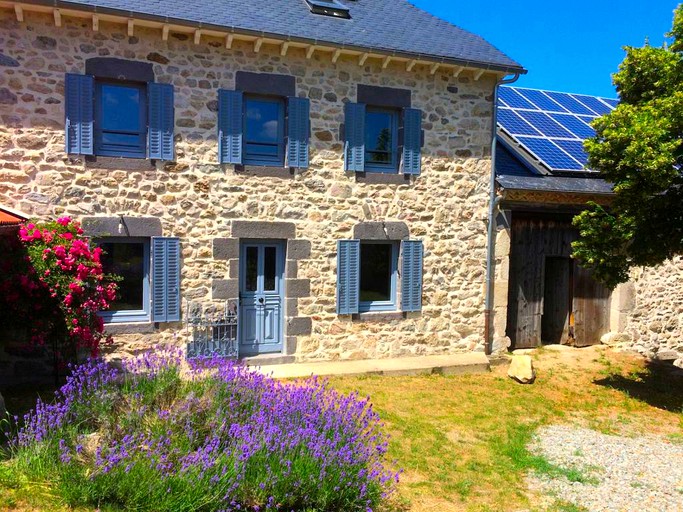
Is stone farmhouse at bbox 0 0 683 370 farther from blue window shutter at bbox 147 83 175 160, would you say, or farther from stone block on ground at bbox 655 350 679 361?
stone block on ground at bbox 655 350 679 361

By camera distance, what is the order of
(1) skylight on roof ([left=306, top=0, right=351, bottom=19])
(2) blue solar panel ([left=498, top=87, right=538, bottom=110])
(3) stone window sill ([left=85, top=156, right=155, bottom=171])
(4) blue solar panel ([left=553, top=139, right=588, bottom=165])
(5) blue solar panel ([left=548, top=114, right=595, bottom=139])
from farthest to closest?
(2) blue solar panel ([left=498, top=87, right=538, bottom=110]) < (5) blue solar panel ([left=548, top=114, right=595, bottom=139]) < (4) blue solar panel ([left=553, top=139, right=588, bottom=165]) < (1) skylight on roof ([left=306, top=0, right=351, bottom=19]) < (3) stone window sill ([left=85, top=156, right=155, bottom=171])

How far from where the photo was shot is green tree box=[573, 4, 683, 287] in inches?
278

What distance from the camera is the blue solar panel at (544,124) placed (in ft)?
38.0

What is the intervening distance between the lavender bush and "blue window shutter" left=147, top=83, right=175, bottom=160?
3790 mm

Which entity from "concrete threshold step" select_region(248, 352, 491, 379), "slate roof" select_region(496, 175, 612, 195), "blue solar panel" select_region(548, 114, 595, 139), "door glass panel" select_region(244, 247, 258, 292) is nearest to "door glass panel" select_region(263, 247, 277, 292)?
"door glass panel" select_region(244, 247, 258, 292)

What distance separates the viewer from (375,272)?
9328mm

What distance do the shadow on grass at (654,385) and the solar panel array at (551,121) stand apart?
388 cm

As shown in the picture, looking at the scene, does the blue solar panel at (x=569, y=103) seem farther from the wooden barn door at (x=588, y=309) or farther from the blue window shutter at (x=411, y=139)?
the blue window shutter at (x=411, y=139)

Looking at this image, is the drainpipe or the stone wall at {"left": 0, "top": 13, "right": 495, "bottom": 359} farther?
the drainpipe

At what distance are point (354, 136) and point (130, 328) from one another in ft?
14.8

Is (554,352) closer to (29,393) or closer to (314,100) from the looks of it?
(314,100)

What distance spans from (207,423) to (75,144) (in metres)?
4.76

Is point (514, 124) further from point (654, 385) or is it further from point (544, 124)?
point (654, 385)

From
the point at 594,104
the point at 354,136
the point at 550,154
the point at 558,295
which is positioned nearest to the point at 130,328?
the point at 354,136
